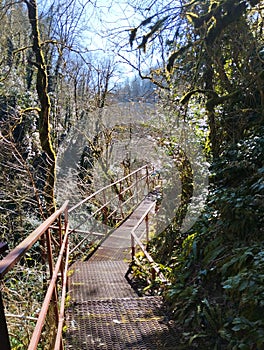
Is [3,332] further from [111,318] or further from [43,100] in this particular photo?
[43,100]

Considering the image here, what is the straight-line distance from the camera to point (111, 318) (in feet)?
7.93

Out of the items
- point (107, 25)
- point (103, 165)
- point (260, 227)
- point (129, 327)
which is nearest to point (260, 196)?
point (260, 227)

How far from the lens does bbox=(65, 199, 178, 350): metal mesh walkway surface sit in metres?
2.11

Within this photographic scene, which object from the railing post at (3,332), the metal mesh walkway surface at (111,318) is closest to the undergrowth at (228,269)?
the metal mesh walkway surface at (111,318)

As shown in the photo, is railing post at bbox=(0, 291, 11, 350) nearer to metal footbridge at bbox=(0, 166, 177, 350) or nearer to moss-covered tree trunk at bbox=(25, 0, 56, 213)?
metal footbridge at bbox=(0, 166, 177, 350)

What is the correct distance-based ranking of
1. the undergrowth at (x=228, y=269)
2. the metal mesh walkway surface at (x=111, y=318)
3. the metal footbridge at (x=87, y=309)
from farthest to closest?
the metal mesh walkway surface at (x=111, y=318) → the undergrowth at (x=228, y=269) → the metal footbridge at (x=87, y=309)

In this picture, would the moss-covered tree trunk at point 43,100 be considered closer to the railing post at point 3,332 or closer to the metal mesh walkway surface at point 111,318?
the metal mesh walkway surface at point 111,318

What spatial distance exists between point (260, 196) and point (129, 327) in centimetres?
131

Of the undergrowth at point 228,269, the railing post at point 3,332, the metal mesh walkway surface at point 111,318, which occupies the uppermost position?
the railing post at point 3,332

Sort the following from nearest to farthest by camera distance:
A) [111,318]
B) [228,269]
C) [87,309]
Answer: [228,269], [111,318], [87,309]

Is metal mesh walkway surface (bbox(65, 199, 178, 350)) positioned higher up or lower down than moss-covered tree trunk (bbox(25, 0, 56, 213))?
lower down

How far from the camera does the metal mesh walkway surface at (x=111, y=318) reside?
6.91 ft

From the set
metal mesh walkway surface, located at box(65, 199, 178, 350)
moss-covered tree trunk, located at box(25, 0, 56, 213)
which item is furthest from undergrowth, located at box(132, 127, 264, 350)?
moss-covered tree trunk, located at box(25, 0, 56, 213)

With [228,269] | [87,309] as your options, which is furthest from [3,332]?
[87,309]
